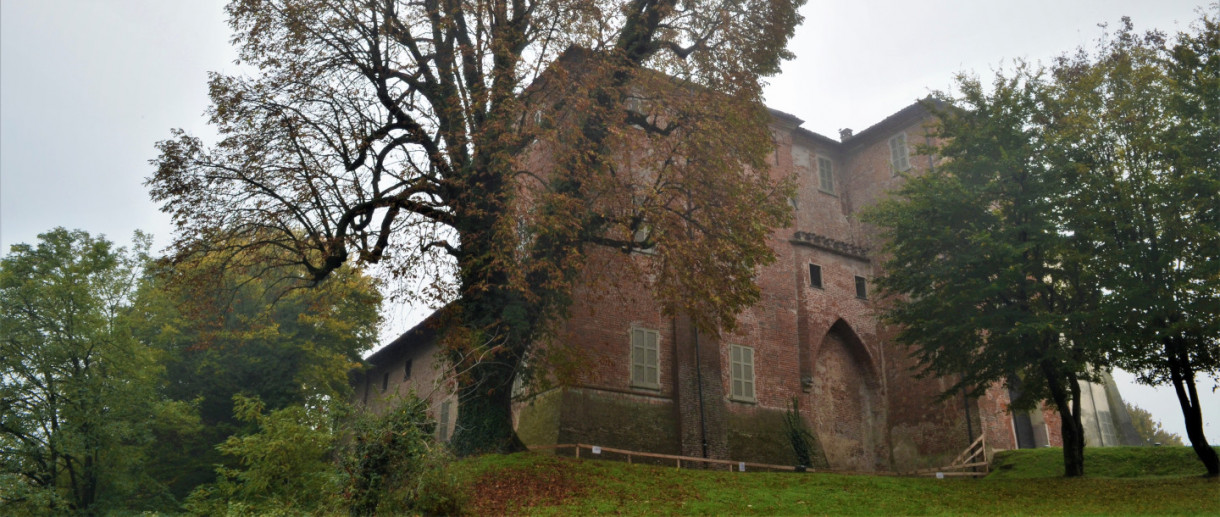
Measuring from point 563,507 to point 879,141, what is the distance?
21685 mm

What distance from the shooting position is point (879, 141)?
1212 inches

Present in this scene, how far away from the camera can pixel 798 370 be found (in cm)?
2586

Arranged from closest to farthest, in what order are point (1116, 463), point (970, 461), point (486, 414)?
point (486, 414), point (1116, 463), point (970, 461)

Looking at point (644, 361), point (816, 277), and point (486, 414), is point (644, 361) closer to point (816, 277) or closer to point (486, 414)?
point (486, 414)

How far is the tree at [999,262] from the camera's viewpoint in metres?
17.9

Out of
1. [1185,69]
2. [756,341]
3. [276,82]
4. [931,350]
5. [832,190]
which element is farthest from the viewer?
[832,190]

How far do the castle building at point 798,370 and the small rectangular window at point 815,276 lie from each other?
0.04 meters

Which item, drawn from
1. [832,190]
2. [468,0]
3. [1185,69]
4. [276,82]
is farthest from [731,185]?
[832,190]

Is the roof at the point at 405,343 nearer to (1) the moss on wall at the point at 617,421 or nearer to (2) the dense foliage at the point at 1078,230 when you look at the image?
(1) the moss on wall at the point at 617,421

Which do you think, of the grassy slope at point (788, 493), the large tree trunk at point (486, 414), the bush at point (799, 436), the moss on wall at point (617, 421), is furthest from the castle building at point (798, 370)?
the grassy slope at point (788, 493)

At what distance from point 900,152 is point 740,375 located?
37.2ft

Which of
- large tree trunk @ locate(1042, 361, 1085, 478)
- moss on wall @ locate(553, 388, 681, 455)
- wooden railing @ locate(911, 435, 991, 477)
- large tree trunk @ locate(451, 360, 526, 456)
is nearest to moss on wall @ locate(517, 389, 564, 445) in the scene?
moss on wall @ locate(553, 388, 681, 455)

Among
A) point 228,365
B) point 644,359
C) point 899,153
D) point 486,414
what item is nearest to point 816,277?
point 899,153

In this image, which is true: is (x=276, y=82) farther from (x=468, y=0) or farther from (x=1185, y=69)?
(x=1185, y=69)
